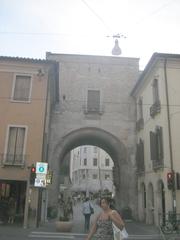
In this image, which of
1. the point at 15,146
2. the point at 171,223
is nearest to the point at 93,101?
the point at 15,146

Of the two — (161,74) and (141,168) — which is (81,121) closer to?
(141,168)

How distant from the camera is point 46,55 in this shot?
2834 centimetres

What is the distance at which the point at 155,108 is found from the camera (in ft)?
67.2

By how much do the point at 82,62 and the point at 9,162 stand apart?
1263 cm

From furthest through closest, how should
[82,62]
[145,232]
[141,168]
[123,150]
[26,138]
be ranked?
[82,62], [123,150], [141,168], [26,138], [145,232]

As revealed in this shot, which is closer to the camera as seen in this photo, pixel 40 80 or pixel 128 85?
pixel 40 80

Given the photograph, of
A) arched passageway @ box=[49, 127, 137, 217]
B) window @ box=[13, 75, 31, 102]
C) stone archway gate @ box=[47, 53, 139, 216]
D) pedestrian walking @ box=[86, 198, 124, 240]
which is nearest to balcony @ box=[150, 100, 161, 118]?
stone archway gate @ box=[47, 53, 139, 216]

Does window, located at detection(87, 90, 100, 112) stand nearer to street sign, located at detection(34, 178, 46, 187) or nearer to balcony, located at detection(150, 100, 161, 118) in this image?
balcony, located at detection(150, 100, 161, 118)

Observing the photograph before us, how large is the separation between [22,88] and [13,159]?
4152 millimetres

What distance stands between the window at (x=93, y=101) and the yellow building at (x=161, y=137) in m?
4.45

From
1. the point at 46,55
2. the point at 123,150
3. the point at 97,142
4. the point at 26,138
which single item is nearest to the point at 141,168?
the point at 123,150

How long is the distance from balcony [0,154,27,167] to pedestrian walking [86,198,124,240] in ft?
42.9

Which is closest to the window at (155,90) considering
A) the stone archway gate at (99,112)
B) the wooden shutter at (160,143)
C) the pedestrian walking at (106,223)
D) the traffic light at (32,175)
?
the wooden shutter at (160,143)

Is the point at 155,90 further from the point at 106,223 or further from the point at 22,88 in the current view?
the point at 106,223
